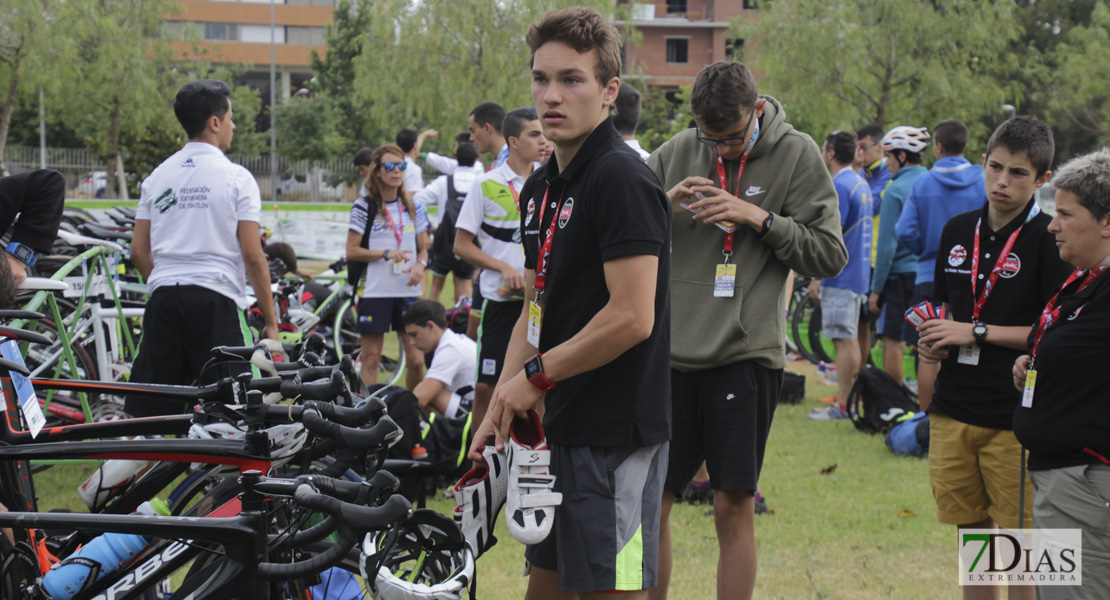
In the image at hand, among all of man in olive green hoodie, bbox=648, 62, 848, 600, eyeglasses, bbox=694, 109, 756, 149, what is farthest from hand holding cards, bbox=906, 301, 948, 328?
eyeglasses, bbox=694, 109, 756, 149

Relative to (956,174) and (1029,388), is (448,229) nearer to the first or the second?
(956,174)

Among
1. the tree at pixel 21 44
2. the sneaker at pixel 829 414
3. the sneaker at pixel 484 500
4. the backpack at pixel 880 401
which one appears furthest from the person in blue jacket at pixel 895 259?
the tree at pixel 21 44

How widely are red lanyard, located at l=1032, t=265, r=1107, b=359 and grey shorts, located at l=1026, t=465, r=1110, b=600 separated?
1.32 feet

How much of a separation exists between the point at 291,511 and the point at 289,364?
801mm

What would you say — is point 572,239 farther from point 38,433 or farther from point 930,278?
point 930,278

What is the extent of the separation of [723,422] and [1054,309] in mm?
1157

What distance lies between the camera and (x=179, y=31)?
4153cm

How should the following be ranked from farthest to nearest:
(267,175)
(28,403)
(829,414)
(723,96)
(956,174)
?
(267,175) → (829,414) → (956,174) → (723,96) → (28,403)

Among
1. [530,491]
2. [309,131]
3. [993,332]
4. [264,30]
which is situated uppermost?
[264,30]

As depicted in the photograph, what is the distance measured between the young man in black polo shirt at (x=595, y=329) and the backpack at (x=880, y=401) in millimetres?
5335

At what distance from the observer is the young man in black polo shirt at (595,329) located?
2402 millimetres

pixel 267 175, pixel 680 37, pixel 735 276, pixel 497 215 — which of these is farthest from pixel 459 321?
pixel 680 37

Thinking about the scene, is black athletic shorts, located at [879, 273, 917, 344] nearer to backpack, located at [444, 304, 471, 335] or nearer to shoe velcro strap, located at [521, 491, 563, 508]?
backpack, located at [444, 304, 471, 335]

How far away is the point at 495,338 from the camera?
5.59 meters
